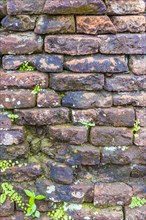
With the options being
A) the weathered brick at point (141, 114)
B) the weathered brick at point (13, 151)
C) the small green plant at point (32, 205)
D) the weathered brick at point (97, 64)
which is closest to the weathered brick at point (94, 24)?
the weathered brick at point (97, 64)

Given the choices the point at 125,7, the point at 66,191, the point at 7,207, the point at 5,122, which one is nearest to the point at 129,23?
the point at 125,7

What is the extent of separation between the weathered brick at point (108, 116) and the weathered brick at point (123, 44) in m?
0.32

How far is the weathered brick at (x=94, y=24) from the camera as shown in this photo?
1.69 metres

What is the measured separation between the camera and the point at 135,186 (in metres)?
1.84

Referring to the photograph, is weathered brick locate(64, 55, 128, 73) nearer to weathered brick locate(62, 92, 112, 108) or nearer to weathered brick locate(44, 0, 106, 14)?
weathered brick locate(62, 92, 112, 108)

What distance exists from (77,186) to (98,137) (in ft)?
1.02

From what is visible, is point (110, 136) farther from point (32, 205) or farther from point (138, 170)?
point (32, 205)

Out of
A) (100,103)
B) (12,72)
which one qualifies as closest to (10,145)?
(12,72)

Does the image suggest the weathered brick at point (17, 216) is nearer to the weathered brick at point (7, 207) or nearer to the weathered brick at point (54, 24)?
the weathered brick at point (7, 207)

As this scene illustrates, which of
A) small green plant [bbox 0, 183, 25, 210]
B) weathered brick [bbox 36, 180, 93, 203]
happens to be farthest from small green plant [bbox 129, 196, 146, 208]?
small green plant [bbox 0, 183, 25, 210]

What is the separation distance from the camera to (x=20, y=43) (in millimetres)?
1717

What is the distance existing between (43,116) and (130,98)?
49 cm

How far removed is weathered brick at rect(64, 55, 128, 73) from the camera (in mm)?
1718

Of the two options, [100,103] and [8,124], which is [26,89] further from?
[100,103]
